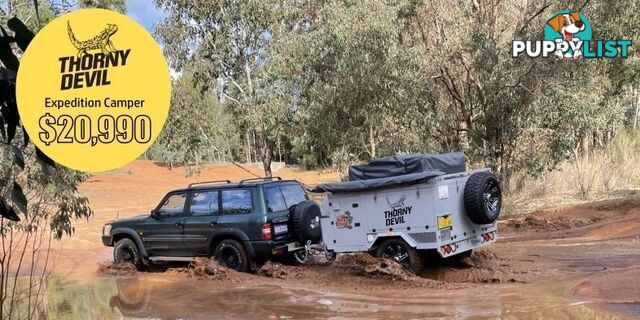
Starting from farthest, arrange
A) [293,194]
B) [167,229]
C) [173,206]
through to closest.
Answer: [173,206], [167,229], [293,194]

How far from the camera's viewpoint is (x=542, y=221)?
1616 cm

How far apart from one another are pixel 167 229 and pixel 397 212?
5.13 m

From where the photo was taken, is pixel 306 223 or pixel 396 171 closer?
pixel 396 171

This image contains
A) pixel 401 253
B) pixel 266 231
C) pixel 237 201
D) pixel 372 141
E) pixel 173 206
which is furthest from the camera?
pixel 372 141

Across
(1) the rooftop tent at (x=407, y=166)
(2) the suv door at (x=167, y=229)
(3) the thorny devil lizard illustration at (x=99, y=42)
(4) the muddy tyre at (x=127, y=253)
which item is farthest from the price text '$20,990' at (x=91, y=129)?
(4) the muddy tyre at (x=127, y=253)

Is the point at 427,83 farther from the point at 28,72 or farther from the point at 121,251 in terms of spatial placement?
the point at 28,72

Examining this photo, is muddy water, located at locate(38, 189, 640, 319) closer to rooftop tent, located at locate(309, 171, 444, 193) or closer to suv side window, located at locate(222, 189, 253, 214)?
suv side window, located at locate(222, 189, 253, 214)

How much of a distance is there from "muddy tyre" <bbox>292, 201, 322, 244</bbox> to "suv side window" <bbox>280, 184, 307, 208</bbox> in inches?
9.1

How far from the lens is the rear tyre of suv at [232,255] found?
11.6 m

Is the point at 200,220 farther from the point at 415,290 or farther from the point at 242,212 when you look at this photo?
the point at 415,290

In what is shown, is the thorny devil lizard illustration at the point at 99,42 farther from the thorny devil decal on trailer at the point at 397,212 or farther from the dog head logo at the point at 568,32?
the dog head logo at the point at 568,32

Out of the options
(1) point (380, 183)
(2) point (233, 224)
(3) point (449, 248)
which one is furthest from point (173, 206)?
(3) point (449, 248)

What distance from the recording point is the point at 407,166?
33.8ft

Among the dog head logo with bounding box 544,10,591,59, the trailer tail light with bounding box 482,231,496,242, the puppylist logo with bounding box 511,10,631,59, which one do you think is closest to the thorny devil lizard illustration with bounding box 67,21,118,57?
the trailer tail light with bounding box 482,231,496,242
